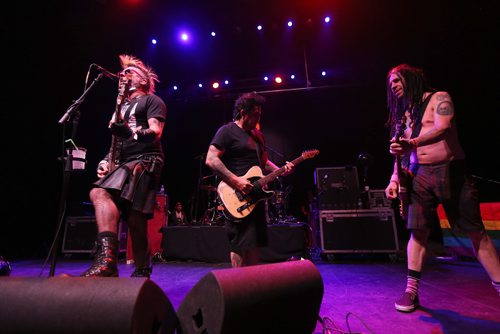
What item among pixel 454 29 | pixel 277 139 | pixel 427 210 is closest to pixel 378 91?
pixel 454 29

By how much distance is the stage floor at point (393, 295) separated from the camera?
206 centimetres

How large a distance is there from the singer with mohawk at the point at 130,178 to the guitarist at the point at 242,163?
0.56 m

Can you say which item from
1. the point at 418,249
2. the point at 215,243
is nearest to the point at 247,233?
the point at 418,249

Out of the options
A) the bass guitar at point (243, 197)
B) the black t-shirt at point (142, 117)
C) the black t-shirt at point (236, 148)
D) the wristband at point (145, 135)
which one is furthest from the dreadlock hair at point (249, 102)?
the wristband at point (145, 135)

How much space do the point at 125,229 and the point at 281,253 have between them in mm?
3801

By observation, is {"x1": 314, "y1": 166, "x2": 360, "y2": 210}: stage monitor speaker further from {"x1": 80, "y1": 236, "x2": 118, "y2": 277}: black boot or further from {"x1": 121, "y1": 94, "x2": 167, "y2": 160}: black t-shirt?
{"x1": 80, "y1": 236, "x2": 118, "y2": 277}: black boot

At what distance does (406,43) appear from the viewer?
8094 millimetres

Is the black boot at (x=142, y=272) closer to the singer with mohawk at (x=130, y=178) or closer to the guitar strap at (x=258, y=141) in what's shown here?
the singer with mohawk at (x=130, y=178)

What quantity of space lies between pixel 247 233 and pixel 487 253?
203 centimetres

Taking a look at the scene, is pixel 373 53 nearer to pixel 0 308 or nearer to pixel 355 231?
pixel 355 231

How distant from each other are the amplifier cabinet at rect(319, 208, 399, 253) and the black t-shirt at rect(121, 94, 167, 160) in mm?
4330

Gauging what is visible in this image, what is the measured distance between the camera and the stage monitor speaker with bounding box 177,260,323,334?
4.00ft

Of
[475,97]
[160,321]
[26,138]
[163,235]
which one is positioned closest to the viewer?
[160,321]

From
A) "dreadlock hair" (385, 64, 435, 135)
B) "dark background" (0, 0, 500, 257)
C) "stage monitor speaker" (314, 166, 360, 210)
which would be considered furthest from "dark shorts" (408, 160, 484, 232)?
"dark background" (0, 0, 500, 257)
